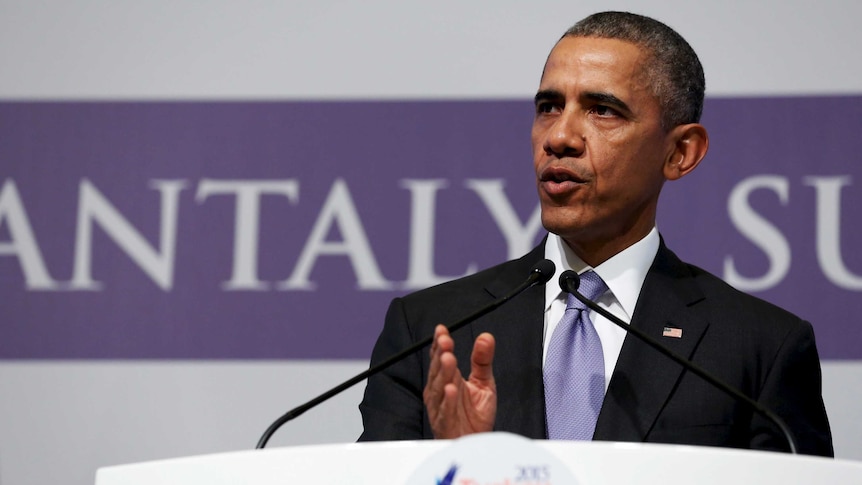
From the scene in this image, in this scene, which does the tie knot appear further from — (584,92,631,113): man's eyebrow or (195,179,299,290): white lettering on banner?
(195,179,299,290): white lettering on banner

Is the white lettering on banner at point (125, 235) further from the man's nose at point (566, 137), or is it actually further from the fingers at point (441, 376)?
the fingers at point (441, 376)

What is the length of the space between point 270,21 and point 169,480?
1.93 metres

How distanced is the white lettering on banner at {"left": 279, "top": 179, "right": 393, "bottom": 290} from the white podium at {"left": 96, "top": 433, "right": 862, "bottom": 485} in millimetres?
1577

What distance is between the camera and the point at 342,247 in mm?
2994

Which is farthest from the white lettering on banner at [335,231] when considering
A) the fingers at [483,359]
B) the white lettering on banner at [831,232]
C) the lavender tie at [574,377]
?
the fingers at [483,359]

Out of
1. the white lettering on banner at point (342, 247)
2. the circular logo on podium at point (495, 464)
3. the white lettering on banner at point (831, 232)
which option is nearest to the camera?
the circular logo on podium at point (495, 464)

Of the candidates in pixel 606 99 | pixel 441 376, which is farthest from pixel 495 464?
pixel 606 99

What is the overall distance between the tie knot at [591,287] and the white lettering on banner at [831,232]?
0.89 metres

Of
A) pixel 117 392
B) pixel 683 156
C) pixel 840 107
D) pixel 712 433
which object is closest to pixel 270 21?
pixel 117 392

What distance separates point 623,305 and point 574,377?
0.20 meters

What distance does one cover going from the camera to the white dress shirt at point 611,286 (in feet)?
7.13

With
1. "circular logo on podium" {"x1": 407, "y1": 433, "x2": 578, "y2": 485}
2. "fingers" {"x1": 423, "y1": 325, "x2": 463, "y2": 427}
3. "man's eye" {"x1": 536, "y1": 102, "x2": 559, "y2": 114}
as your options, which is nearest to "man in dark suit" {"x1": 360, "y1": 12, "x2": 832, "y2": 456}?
"man's eye" {"x1": 536, "y1": 102, "x2": 559, "y2": 114}

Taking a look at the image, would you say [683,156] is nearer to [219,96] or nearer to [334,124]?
[334,124]

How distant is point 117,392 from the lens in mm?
3012
